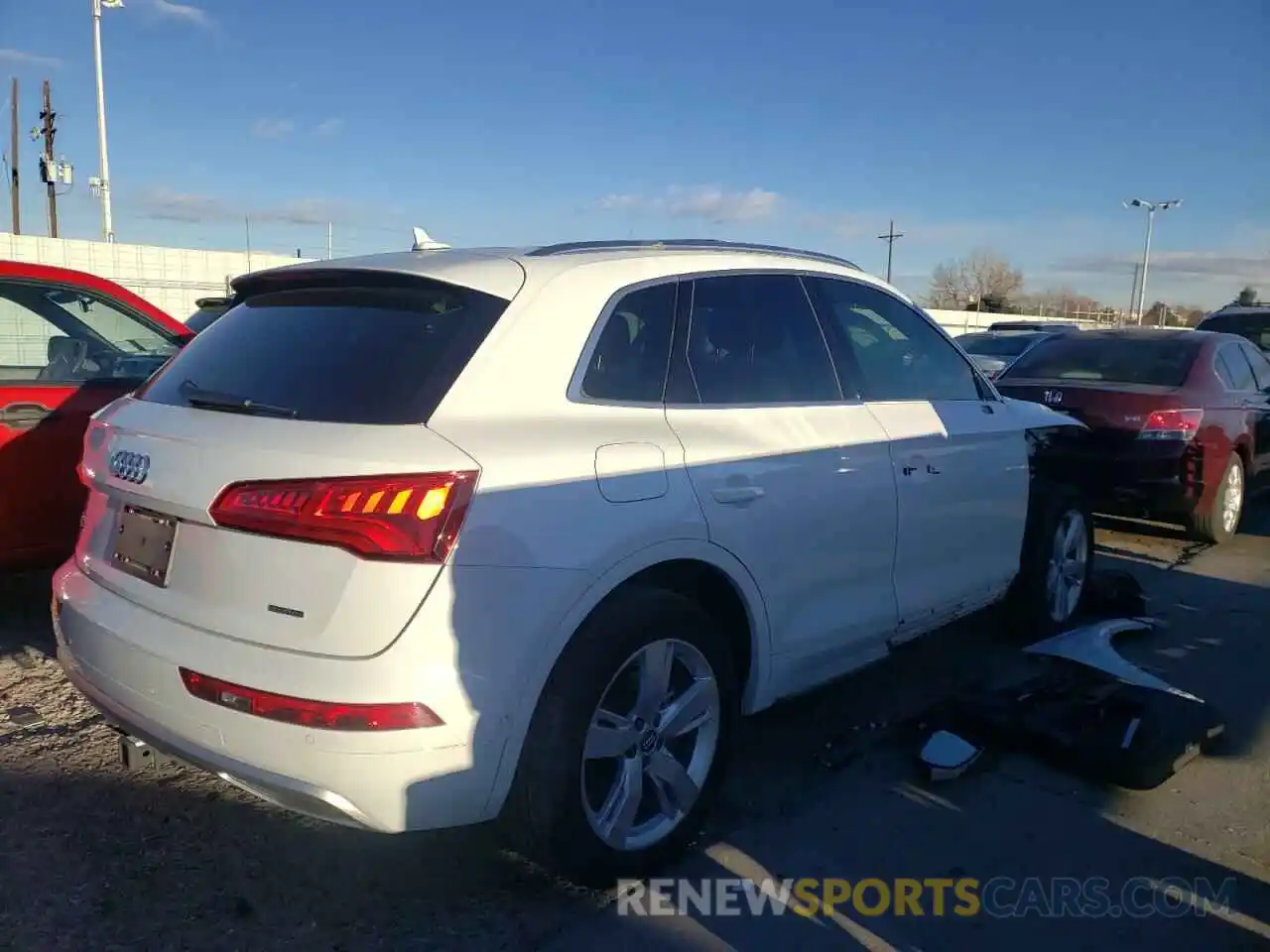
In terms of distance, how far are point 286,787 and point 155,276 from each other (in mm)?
25548

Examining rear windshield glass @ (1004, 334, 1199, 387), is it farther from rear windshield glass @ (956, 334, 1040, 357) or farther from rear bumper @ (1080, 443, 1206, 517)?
rear windshield glass @ (956, 334, 1040, 357)

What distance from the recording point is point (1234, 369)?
7871mm

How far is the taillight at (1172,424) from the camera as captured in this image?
693 centimetres

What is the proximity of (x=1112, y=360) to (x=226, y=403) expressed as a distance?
22.7 feet

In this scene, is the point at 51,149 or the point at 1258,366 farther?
the point at 51,149

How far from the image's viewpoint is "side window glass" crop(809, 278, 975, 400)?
394 centimetres

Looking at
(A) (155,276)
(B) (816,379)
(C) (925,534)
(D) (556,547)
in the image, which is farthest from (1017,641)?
(A) (155,276)

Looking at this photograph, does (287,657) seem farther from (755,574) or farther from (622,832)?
(755,574)

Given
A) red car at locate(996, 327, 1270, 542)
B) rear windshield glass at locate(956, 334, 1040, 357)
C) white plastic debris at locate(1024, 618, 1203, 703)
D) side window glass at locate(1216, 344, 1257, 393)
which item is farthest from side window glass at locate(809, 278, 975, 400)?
rear windshield glass at locate(956, 334, 1040, 357)

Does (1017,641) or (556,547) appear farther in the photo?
(1017,641)

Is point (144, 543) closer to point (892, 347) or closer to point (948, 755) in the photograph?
point (948, 755)

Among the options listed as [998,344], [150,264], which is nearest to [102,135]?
[150,264]

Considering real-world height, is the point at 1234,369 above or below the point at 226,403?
above

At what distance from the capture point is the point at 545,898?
2871 mm
